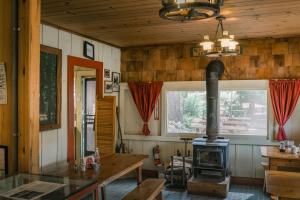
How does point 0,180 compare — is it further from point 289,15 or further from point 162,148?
point 162,148

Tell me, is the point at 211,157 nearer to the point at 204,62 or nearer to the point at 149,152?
the point at 149,152

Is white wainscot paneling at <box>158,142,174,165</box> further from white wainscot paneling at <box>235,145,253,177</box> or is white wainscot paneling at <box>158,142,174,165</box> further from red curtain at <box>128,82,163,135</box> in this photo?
white wainscot paneling at <box>235,145,253,177</box>

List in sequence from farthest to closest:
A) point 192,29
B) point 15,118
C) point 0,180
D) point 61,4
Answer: point 192,29 → point 61,4 → point 15,118 → point 0,180

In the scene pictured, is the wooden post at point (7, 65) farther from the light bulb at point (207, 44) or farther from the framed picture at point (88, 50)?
the framed picture at point (88, 50)

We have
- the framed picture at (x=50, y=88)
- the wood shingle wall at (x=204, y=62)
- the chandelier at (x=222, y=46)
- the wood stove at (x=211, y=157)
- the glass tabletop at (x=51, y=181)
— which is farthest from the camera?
the wood shingle wall at (x=204, y=62)

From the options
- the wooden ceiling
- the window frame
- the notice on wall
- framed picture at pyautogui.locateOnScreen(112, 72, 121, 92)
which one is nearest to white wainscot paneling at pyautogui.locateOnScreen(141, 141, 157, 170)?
the window frame

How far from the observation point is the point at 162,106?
19.2ft

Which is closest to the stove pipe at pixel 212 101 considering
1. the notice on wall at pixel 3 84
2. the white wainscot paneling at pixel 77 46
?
the white wainscot paneling at pixel 77 46

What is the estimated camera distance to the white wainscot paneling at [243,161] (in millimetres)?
5332

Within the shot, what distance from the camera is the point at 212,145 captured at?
4.78m

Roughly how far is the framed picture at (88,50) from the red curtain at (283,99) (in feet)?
10.3

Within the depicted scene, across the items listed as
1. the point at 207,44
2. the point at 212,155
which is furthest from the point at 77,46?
the point at 212,155

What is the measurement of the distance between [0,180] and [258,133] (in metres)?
4.51

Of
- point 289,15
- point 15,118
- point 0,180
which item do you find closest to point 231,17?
point 289,15
